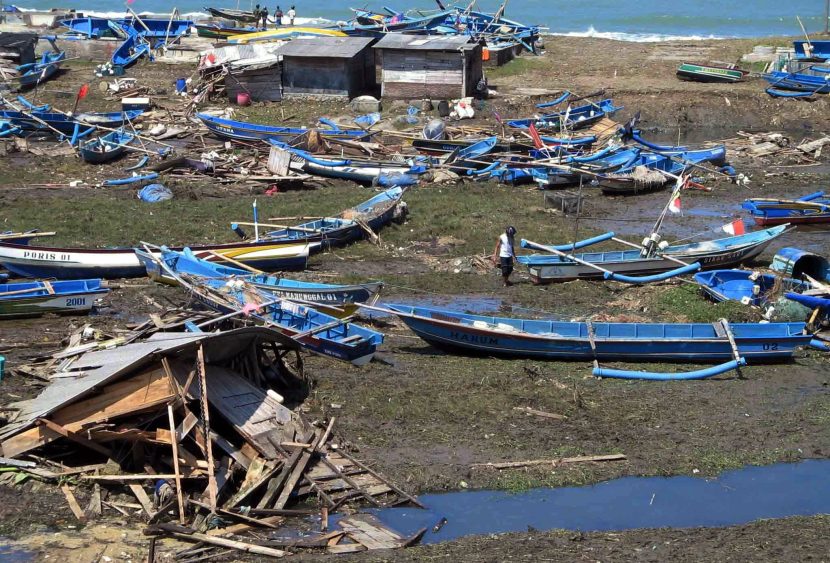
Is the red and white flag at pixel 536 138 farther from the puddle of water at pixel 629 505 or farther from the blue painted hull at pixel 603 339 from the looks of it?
the puddle of water at pixel 629 505

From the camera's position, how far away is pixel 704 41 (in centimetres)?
4991

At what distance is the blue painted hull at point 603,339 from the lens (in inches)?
661

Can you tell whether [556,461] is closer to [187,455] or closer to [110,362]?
[187,455]

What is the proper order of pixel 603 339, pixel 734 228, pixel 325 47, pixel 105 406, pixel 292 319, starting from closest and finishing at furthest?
pixel 105 406 < pixel 603 339 < pixel 292 319 < pixel 734 228 < pixel 325 47

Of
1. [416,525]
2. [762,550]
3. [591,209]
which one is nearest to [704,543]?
[762,550]

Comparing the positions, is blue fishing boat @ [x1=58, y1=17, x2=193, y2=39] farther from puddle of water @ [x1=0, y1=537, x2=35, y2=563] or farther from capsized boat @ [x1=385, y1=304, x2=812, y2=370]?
puddle of water @ [x1=0, y1=537, x2=35, y2=563]

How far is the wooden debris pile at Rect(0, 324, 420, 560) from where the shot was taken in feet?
37.7

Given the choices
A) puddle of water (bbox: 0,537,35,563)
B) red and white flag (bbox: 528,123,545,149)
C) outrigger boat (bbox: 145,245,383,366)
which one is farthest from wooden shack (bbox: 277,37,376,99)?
puddle of water (bbox: 0,537,35,563)

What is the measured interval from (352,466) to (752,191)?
777 inches

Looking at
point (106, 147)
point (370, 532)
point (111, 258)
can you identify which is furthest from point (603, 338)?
point (106, 147)

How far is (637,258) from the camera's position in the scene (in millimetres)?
21078

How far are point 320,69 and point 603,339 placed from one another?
2349 centimetres

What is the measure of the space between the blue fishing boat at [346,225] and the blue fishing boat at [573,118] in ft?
35.4

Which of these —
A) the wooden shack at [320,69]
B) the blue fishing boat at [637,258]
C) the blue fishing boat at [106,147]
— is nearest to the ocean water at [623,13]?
the wooden shack at [320,69]
